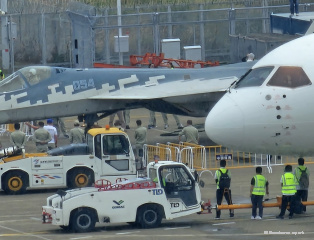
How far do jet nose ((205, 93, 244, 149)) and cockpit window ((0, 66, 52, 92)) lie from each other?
546 inches

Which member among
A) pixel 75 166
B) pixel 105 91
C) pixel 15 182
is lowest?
pixel 15 182

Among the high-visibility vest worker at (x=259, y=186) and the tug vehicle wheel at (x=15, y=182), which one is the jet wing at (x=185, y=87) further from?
the high-visibility vest worker at (x=259, y=186)

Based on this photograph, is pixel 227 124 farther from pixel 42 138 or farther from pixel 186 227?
pixel 42 138

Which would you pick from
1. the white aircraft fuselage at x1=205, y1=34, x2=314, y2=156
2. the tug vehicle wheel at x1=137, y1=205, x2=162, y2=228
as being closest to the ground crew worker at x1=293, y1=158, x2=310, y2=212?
the tug vehicle wheel at x1=137, y1=205, x2=162, y2=228

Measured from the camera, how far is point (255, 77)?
1532 cm

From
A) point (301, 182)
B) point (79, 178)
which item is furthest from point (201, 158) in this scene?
point (301, 182)

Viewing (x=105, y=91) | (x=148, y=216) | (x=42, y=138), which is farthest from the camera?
(x=105, y=91)

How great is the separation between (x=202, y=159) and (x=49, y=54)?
72.6 feet

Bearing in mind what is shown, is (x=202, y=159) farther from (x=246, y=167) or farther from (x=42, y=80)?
(x=42, y=80)

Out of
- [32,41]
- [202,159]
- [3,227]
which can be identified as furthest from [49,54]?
[3,227]

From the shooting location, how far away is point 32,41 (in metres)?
46.9

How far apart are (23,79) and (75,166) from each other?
18.3 ft

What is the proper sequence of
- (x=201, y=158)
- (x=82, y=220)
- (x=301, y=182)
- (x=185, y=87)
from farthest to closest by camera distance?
(x=185, y=87)
(x=201, y=158)
(x=301, y=182)
(x=82, y=220)

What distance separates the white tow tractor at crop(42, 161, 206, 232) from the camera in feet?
59.0
